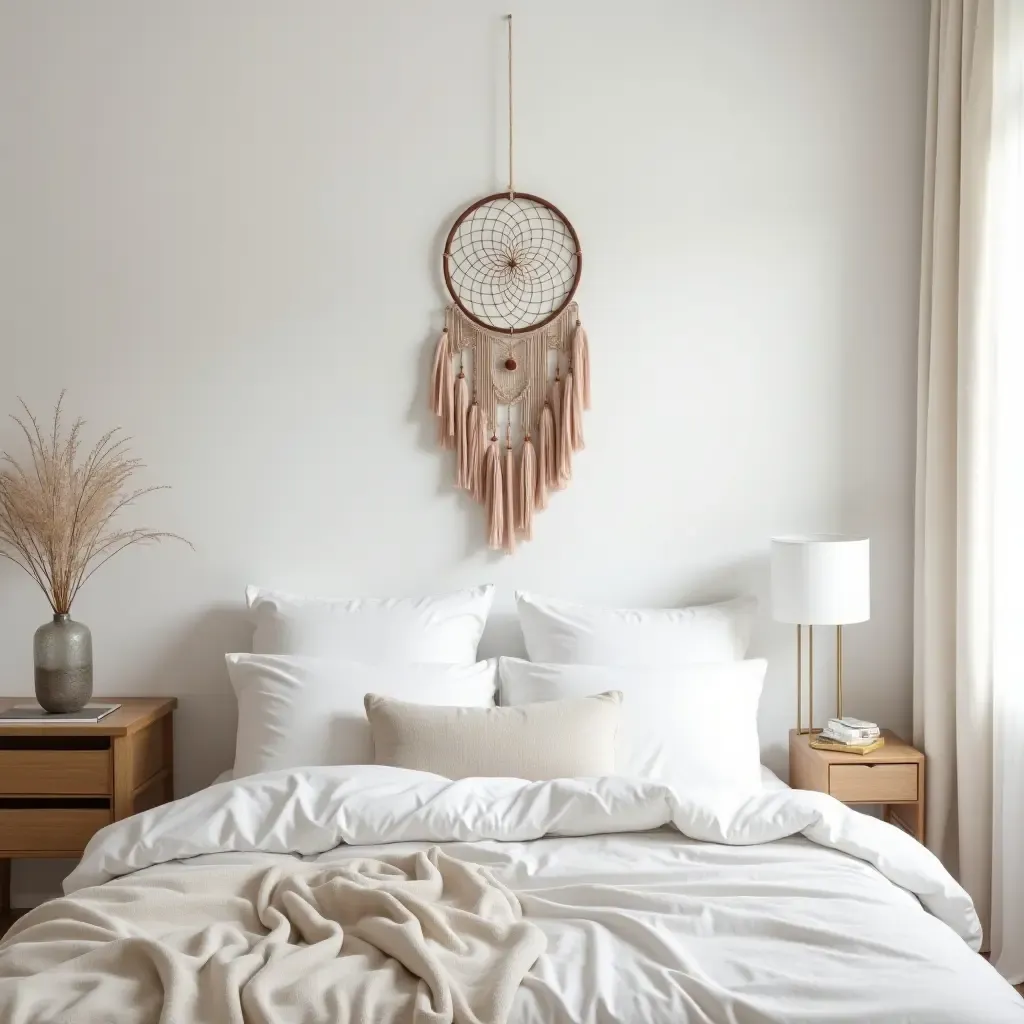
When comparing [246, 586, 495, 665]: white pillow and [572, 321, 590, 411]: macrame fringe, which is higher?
[572, 321, 590, 411]: macrame fringe

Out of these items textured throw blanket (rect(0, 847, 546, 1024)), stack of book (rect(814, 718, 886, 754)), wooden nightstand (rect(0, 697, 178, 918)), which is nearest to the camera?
textured throw blanket (rect(0, 847, 546, 1024))

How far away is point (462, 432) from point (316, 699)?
0.97 meters

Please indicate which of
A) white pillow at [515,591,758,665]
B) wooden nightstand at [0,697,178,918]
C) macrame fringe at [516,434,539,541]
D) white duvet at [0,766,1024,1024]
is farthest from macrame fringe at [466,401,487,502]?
wooden nightstand at [0,697,178,918]

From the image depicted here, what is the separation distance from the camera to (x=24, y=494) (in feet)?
10.7

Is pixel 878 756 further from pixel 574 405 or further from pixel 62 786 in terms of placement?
pixel 62 786

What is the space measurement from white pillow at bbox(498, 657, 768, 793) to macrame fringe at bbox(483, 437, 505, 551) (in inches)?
18.2

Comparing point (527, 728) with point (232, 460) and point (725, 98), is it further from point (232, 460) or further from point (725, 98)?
point (725, 98)

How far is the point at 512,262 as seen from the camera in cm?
350

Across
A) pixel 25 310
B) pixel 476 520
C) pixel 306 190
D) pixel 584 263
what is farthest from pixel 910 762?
pixel 25 310

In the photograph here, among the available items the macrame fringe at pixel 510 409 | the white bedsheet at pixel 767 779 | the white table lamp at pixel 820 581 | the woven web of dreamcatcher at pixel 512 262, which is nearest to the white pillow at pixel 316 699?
the white bedsheet at pixel 767 779

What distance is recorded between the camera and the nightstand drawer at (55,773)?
10.1 feet

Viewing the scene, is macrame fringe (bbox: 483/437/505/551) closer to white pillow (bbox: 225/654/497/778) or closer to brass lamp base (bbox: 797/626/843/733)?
white pillow (bbox: 225/654/497/778)

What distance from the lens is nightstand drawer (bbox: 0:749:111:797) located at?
10.1ft

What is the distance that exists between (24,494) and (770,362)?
238 centimetres
